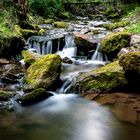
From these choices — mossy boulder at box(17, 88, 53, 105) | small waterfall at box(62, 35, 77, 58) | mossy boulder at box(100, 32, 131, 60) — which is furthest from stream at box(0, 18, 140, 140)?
small waterfall at box(62, 35, 77, 58)

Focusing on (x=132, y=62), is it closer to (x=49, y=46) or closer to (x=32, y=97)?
(x=32, y=97)

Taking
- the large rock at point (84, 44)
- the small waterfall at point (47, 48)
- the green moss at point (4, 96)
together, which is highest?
the large rock at point (84, 44)

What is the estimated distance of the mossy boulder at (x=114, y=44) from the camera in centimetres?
1121

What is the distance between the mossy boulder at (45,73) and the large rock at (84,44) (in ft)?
11.3

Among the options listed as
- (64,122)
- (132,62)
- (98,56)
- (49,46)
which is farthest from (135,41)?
(64,122)

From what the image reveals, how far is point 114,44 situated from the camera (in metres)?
11.3

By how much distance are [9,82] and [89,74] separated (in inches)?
89.3

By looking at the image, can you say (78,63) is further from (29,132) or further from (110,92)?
(29,132)

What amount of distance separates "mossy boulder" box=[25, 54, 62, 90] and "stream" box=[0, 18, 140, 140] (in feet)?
1.15

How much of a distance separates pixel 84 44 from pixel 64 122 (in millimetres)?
5993

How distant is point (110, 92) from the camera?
26.6 ft

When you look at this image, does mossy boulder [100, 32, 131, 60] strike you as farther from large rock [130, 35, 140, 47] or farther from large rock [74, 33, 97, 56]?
large rock [74, 33, 97, 56]

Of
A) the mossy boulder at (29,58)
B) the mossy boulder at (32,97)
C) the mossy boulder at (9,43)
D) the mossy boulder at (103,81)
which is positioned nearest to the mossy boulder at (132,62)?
the mossy boulder at (103,81)

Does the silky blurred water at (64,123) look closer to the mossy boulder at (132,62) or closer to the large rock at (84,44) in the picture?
the mossy boulder at (132,62)
